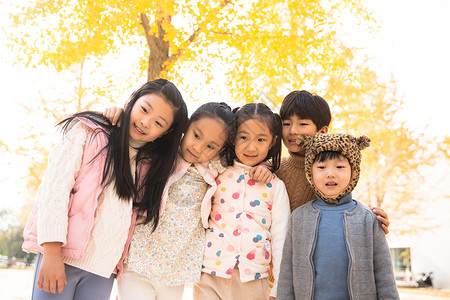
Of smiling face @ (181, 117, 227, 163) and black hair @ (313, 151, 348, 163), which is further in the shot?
smiling face @ (181, 117, 227, 163)

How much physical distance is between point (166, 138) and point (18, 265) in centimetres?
1959

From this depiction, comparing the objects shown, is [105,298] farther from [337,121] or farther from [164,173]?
[337,121]

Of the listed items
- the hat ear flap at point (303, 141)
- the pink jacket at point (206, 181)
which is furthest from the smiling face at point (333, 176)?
the pink jacket at point (206, 181)

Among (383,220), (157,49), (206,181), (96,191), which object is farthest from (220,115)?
(157,49)

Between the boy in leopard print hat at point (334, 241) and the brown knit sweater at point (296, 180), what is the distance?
0.83ft

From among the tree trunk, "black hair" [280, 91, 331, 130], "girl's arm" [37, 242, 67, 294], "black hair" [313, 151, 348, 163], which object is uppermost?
the tree trunk

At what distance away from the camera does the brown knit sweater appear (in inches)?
103

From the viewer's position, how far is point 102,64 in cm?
688

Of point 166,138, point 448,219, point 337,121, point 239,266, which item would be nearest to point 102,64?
point 337,121

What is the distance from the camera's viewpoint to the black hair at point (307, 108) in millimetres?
2672

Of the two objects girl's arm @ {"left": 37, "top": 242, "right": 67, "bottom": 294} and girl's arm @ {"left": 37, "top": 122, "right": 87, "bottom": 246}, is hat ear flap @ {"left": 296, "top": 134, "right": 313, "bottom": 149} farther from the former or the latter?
girl's arm @ {"left": 37, "top": 242, "right": 67, "bottom": 294}

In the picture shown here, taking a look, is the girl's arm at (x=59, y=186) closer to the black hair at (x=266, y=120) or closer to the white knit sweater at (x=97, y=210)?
the white knit sweater at (x=97, y=210)

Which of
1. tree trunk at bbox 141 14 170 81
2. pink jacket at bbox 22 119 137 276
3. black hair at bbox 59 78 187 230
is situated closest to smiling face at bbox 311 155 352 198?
black hair at bbox 59 78 187 230

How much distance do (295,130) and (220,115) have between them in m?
0.50
